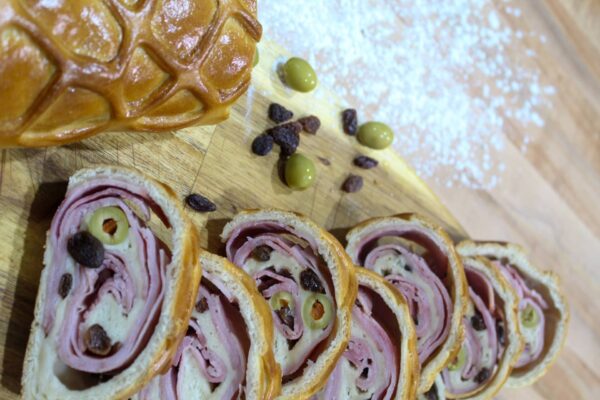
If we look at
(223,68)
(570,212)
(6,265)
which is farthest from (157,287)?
(570,212)

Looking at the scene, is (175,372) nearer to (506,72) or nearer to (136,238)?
(136,238)

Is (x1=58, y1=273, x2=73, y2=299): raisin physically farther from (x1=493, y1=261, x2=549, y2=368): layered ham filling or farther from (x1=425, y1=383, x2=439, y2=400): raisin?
(x1=493, y1=261, x2=549, y2=368): layered ham filling

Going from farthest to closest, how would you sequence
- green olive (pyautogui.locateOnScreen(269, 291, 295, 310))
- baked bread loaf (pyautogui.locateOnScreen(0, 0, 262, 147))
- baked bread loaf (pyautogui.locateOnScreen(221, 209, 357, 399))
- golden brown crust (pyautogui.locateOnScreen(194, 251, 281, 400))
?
green olive (pyautogui.locateOnScreen(269, 291, 295, 310))
baked bread loaf (pyautogui.locateOnScreen(221, 209, 357, 399))
golden brown crust (pyautogui.locateOnScreen(194, 251, 281, 400))
baked bread loaf (pyautogui.locateOnScreen(0, 0, 262, 147))

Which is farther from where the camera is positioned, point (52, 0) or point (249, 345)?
point (249, 345)

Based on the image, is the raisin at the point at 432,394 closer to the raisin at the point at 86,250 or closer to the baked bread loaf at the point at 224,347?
the baked bread loaf at the point at 224,347

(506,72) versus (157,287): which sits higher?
(506,72)

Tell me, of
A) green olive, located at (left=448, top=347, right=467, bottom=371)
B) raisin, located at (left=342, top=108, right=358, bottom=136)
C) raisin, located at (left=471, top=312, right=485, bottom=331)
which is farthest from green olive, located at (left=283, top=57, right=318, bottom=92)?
green olive, located at (left=448, top=347, right=467, bottom=371)

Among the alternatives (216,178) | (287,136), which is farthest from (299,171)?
(216,178)
